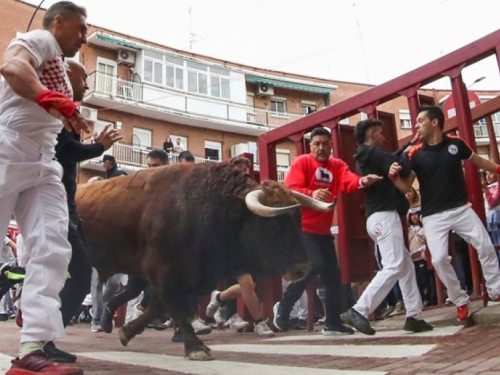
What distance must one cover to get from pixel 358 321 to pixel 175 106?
26961 millimetres

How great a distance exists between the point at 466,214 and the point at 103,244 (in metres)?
3.55

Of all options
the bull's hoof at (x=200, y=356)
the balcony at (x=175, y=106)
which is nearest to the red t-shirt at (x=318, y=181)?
the bull's hoof at (x=200, y=356)

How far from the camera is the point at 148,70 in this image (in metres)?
31.1

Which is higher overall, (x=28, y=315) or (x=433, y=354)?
(x=28, y=315)

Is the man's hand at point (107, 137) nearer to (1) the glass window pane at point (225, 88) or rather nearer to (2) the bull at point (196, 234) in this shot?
(2) the bull at point (196, 234)

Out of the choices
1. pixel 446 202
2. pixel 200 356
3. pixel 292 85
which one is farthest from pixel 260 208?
pixel 292 85

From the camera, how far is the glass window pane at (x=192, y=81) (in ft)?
107

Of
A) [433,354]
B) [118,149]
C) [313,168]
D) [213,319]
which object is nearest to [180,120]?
[118,149]

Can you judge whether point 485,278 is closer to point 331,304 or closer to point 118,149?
point 331,304

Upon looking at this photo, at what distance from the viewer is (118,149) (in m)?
29.7

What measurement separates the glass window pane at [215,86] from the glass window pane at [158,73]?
3.25 m

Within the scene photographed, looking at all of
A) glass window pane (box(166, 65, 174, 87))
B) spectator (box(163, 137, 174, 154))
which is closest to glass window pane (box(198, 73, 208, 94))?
glass window pane (box(166, 65, 174, 87))

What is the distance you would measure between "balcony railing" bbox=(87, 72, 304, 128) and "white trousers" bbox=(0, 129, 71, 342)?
25490mm

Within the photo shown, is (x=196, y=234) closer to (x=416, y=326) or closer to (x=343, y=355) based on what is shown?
(x=343, y=355)
